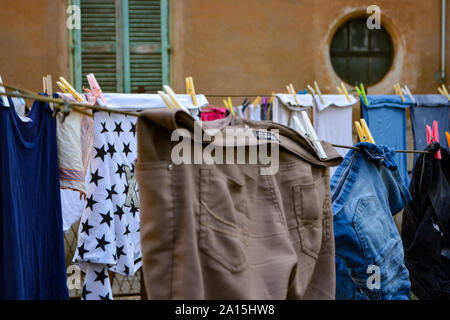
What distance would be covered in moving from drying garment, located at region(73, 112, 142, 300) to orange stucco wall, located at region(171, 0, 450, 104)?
252cm

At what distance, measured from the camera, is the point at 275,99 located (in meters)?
4.04

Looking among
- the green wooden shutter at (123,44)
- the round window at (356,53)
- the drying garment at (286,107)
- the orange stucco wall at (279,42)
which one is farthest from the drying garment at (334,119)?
the green wooden shutter at (123,44)

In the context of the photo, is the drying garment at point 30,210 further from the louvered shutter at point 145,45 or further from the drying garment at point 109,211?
the louvered shutter at point 145,45

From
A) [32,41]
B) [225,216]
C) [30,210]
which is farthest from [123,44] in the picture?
[225,216]

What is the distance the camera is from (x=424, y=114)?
4.33 meters

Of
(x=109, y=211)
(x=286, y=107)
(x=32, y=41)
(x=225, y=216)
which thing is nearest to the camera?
(x=225, y=216)

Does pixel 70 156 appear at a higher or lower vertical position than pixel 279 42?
lower

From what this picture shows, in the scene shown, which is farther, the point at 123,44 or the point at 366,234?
the point at 123,44

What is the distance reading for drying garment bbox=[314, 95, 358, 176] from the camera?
4.20 m

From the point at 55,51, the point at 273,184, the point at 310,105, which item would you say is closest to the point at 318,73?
the point at 310,105

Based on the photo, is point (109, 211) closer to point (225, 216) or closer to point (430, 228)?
point (225, 216)

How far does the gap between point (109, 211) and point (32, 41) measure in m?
3.19

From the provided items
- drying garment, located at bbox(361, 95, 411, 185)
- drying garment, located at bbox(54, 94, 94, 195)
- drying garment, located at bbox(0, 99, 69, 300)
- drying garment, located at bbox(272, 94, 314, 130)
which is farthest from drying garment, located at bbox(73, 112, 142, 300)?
drying garment, located at bbox(361, 95, 411, 185)
